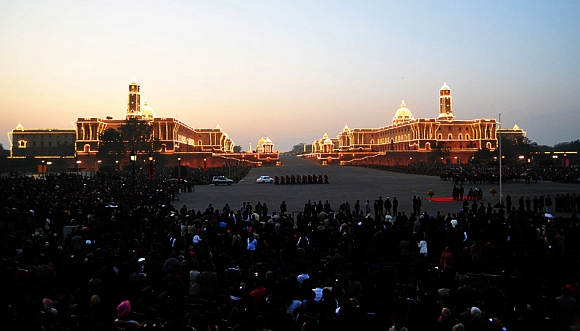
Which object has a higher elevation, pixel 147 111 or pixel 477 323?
pixel 147 111

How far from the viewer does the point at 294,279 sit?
1004 cm

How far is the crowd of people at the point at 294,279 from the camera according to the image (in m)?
7.86

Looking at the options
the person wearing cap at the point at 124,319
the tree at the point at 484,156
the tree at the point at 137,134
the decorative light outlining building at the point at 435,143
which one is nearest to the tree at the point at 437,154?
the decorative light outlining building at the point at 435,143

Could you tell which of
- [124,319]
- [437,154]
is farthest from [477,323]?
[437,154]

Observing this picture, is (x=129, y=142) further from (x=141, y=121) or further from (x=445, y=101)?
(x=445, y=101)

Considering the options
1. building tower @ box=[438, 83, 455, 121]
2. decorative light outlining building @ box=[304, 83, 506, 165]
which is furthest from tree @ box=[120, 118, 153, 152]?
building tower @ box=[438, 83, 455, 121]

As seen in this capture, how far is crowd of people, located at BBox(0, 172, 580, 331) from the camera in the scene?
786 centimetres

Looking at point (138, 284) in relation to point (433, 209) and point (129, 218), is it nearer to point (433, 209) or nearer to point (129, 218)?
point (129, 218)

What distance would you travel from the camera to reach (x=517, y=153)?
11356cm

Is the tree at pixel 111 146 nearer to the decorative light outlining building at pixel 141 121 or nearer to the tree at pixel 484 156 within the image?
the decorative light outlining building at pixel 141 121

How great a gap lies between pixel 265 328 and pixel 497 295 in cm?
386

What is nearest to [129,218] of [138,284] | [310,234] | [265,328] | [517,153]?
[310,234]

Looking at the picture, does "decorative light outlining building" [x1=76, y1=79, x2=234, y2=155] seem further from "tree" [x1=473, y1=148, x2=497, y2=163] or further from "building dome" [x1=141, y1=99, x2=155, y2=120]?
"tree" [x1=473, y1=148, x2=497, y2=163]

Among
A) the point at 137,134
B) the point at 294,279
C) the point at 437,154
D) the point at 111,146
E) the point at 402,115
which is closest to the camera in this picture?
the point at 294,279
